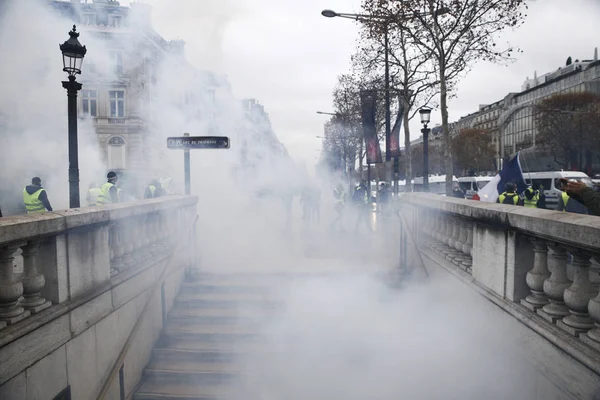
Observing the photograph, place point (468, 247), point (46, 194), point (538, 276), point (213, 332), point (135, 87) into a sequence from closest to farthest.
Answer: point (538, 276), point (468, 247), point (213, 332), point (46, 194), point (135, 87)

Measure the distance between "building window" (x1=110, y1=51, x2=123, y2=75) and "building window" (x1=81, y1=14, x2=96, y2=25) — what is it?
2.75ft

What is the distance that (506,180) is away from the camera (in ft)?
24.1

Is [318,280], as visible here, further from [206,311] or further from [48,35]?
[48,35]

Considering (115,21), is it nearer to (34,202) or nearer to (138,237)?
(34,202)

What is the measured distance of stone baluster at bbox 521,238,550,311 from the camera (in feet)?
9.39

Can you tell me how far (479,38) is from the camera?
16.8 m

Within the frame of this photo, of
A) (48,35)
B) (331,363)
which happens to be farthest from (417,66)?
(331,363)

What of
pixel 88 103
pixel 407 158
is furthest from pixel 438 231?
pixel 407 158

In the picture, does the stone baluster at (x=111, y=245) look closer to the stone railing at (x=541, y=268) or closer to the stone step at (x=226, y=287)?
the stone step at (x=226, y=287)

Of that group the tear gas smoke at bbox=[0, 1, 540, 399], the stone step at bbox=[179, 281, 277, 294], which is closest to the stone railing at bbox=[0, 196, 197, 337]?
the stone step at bbox=[179, 281, 277, 294]

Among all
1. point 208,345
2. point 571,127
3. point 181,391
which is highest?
point 571,127

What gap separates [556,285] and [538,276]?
8.3 inches

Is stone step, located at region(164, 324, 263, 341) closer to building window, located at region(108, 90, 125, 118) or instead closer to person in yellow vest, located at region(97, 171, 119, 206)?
person in yellow vest, located at region(97, 171, 119, 206)

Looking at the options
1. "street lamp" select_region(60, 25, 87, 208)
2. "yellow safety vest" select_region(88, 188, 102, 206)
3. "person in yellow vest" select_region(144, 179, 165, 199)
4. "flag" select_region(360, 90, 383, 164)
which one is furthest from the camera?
"flag" select_region(360, 90, 383, 164)
